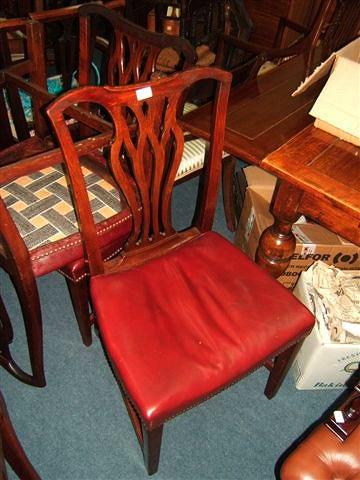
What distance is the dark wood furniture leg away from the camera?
928 millimetres

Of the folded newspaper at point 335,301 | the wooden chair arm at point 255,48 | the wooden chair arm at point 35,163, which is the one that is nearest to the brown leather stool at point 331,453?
the folded newspaper at point 335,301

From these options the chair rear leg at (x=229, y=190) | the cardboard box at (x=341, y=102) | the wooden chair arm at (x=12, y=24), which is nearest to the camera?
the cardboard box at (x=341, y=102)

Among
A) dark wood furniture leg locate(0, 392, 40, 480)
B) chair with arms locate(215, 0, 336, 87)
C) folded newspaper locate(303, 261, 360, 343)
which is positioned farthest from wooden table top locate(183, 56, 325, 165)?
dark wood furniture leg locate(0, 392, 40, 480)

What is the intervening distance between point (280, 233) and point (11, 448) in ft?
3.06

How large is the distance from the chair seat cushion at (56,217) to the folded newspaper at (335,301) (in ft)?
2.22

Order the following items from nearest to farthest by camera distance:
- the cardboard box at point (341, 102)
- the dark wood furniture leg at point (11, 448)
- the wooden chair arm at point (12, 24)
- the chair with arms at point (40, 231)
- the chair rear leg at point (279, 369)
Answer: the dark wood furniture leg at point (11, 448), the cardboard box at point (341, 102), the chair with arms at point (40, 231), the chair rear leg at point (279, 369), the wooden chair arm at point (12, 24)

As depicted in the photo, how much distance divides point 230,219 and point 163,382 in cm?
122

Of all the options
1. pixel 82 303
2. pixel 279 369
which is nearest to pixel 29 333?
pixel 82 303

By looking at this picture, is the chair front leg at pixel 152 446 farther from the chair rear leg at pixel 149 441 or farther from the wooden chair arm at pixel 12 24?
the wooden chair arm at pixel 12 24

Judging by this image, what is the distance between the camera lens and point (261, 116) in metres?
1.33

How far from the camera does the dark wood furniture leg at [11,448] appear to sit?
36.5 inches

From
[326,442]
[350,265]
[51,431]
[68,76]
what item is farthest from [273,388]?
[68,76]

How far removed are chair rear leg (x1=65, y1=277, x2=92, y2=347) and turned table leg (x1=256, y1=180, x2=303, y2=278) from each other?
0.59 m

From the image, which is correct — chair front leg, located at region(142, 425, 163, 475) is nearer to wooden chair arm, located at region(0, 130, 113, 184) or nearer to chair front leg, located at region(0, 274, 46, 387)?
chair front leg, located at region(0, 274, 46, 387)
